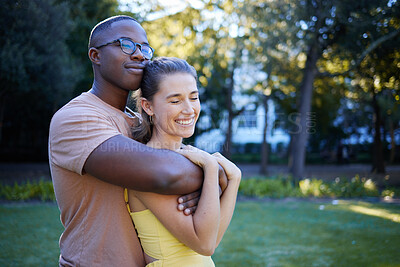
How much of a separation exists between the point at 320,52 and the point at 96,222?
1250 centimetres

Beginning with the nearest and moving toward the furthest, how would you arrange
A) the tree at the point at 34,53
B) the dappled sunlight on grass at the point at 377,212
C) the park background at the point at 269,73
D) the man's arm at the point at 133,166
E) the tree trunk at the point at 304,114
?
the man's arm at the point at 133,166
the park background at the point at 269,73
the dappled sunlight on grass at the point at 377,212
the tree at the point at 34,53
the tree trunk at the point at 304,114

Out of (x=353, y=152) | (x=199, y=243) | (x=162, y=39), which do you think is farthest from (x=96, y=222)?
(x=353, y=152)

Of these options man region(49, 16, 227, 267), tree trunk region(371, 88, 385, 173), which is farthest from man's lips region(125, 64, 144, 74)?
tree trunk region(371, 88, 385, 173)

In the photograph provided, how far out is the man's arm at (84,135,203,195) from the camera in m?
1.55

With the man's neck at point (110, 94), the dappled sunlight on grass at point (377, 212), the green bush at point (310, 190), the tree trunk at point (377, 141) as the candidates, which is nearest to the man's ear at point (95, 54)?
the man's neck at point (110, 94)

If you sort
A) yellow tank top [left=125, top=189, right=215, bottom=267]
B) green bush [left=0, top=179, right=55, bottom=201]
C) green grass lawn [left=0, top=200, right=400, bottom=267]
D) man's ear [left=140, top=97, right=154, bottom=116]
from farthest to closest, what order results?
green bush [left=0, top=179, right=55, bottom=201] → green grass lawn [left=0, top=200, right=400, bottom=267] → man's ear [left=140, top=97, right=154, bottom=116] → yellow tank top [left=125, top=189, right=215, bottom=267]

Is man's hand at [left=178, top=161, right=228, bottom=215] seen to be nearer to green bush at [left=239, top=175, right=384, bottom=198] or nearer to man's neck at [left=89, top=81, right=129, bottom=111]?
man's neck at [left=89, top=81, right=129, bottom=111]

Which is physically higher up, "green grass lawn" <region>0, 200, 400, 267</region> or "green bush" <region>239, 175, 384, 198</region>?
"green bush" <region>239, 175, 384, 198</region>

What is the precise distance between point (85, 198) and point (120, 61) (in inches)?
30.4

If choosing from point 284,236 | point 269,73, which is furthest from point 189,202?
point 269,73

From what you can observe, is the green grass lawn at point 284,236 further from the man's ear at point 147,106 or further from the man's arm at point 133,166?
the man's arm at point 133,166

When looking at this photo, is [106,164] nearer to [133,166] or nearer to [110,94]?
[133,166]

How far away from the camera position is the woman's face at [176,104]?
196 cm

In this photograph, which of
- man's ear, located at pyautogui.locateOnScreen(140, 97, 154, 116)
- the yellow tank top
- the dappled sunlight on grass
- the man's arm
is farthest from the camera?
the dappled sunlight on grass
